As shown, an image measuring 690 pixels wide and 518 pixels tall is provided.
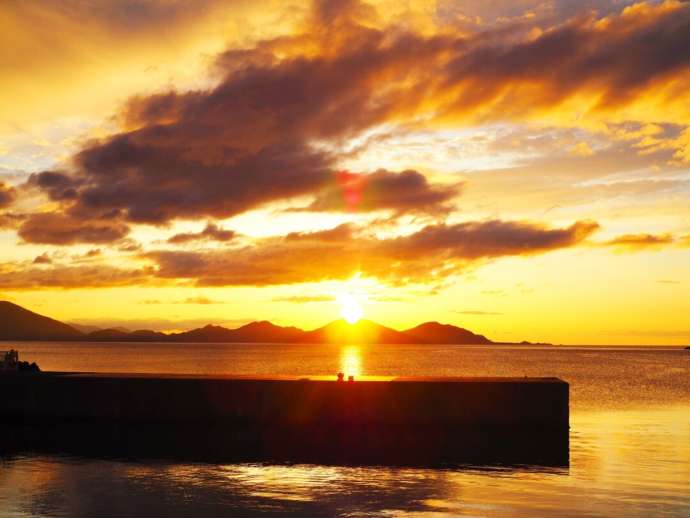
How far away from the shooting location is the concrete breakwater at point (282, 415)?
3206 centimetres

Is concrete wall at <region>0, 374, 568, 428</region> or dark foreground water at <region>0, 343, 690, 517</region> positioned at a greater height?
concrete wall at <region>0, 374, 568, 428</region>

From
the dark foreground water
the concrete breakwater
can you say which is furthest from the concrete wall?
the dark foreground water

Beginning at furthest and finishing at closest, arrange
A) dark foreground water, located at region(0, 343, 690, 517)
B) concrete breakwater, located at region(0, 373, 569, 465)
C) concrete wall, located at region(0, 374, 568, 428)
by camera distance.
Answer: concrete wall, located at region(0, 374, 568, 428)
concrete breakwater, located at region(0, 373, 569, 465)
dark foreground water, located at region(0, 343, 690, 517)

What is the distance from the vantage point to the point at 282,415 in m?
36.7

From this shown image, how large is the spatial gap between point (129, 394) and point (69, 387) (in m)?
3.50

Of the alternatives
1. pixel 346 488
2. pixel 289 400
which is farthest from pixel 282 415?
pixel 346 488

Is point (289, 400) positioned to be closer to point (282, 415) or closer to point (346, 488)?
point (282, 415)

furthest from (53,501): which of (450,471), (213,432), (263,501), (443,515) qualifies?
(213,432)

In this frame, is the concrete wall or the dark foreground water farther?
the concrete wall

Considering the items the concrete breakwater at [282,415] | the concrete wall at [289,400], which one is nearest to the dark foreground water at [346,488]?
the concrete breakwater at [282,415]

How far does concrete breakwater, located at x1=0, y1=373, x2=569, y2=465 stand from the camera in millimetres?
32062

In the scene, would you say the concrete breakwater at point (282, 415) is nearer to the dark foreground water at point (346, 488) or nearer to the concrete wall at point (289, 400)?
the concrete wall at point (289, 400)

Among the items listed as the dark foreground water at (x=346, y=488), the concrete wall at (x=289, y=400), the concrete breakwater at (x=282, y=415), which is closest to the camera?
the dark foreground water at (x=346, y=488)

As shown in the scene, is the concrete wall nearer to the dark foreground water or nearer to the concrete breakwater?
the concrete breakwater
